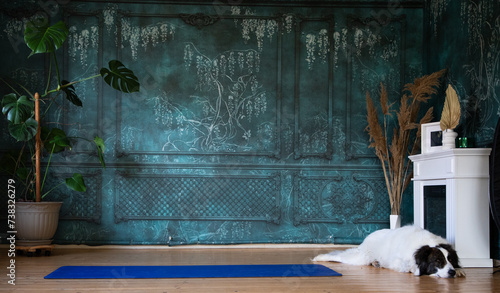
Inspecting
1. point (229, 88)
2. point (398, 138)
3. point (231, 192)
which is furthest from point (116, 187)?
point (398, 138)

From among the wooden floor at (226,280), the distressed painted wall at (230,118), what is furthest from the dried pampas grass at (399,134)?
the wooden floor at (226,280)

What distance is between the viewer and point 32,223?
5.04 metres

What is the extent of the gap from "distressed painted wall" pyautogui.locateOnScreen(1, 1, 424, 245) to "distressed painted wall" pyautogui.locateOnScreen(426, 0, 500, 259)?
469 millimetres

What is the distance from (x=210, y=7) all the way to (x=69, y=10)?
1.58 m

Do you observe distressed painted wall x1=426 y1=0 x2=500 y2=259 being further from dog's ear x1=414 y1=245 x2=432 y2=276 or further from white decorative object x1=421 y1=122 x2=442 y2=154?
dog's ear x1=414 y1=245 x2=432 y2=276

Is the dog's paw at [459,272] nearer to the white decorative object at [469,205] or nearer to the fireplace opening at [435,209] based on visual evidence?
the white decorative object at [469,205]

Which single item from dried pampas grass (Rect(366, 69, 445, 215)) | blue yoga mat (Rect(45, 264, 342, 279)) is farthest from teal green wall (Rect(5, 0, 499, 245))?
blue yoga mat (Rect(45, 264, 342, 279))

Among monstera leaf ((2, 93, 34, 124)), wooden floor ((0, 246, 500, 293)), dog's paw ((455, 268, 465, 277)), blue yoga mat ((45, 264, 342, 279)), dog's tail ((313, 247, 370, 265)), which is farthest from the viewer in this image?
monstera leaf ((2, 93, 34, 124))

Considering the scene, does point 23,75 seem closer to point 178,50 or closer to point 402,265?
point 178,50

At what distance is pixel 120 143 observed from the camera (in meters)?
5.86

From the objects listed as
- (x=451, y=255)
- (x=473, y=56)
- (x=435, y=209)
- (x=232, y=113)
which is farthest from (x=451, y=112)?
(x=232, y=113)

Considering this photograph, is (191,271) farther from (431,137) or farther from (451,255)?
(431,137)

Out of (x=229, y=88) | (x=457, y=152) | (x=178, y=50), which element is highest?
(x=178, y=50)

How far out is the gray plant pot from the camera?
5031mm
